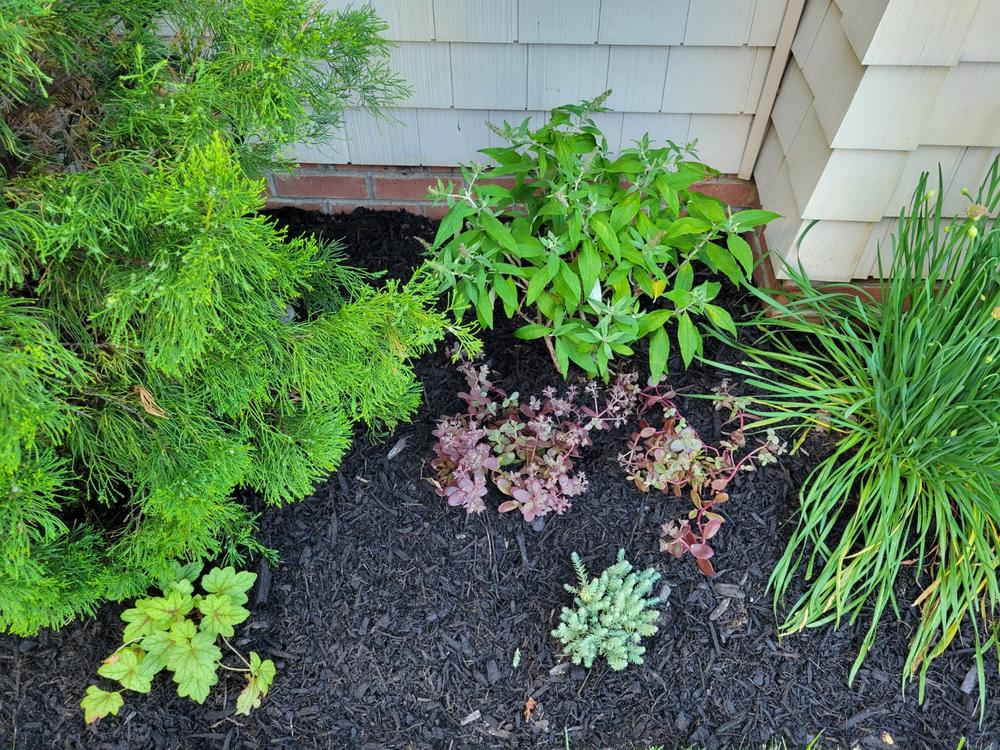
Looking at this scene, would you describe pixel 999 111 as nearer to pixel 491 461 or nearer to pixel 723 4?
pixel 723 4

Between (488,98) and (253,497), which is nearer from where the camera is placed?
(253,497)

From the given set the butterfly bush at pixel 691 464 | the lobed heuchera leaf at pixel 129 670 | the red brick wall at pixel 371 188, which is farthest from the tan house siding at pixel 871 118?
the lobed heuchera leaf at pixel 129 670

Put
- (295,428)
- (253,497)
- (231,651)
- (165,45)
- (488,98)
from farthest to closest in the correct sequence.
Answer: (488,98)
(253,497)
(231,651)
(295,428)
(165,45)

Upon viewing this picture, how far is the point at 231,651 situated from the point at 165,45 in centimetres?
154

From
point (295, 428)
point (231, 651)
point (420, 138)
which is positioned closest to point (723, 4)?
point (420, 138)

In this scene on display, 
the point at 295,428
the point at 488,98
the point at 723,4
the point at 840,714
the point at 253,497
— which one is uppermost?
the point at 723,4

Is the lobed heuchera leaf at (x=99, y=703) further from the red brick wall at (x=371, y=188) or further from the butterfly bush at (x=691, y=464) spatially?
the red brick wall at (x=371, y=188)

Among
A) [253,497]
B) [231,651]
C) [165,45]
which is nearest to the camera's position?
[165,45]

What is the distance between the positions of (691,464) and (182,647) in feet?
4.85

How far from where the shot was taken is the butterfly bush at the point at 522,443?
2.11m

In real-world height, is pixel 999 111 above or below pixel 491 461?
above

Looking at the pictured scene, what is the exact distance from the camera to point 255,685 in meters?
1.87

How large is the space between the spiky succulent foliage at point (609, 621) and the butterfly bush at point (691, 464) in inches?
7.2

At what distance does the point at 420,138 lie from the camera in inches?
104
